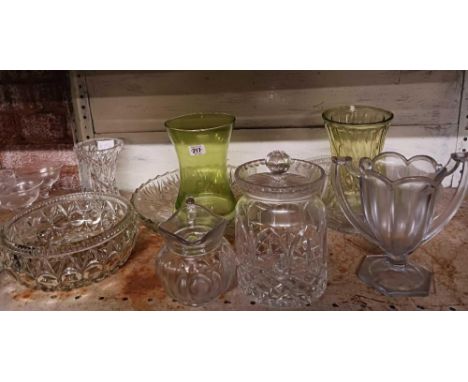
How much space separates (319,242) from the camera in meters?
0.74

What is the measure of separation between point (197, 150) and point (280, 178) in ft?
0.60

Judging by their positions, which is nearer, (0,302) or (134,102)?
(0,302)

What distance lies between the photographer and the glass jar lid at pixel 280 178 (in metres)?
0.68

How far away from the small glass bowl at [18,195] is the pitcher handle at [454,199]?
0.71 meters

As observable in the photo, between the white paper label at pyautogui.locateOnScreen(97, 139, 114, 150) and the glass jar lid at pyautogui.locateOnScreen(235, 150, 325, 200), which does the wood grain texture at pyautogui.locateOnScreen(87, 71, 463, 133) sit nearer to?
the white paper label at pyautogui.locateOnScreen(97, 139, 114, 150)

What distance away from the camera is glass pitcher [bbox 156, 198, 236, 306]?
0.70 metres

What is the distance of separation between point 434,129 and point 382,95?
0.12m

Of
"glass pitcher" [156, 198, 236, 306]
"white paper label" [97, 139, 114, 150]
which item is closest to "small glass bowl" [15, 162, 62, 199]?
"white paper label" [97, 139, 114, 150]

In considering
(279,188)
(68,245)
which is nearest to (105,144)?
(68,245)

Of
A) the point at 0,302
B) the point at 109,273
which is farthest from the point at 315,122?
the point at 0,302

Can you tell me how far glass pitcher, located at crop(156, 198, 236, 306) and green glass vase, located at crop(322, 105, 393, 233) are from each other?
0.25m

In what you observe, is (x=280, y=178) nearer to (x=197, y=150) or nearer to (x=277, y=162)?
(x=277, y=162)

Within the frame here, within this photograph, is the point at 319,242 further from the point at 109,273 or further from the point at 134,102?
the point at 134,102

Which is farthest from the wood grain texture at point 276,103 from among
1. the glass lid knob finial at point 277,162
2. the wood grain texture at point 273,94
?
the glass lid knob finial at point 277,162
